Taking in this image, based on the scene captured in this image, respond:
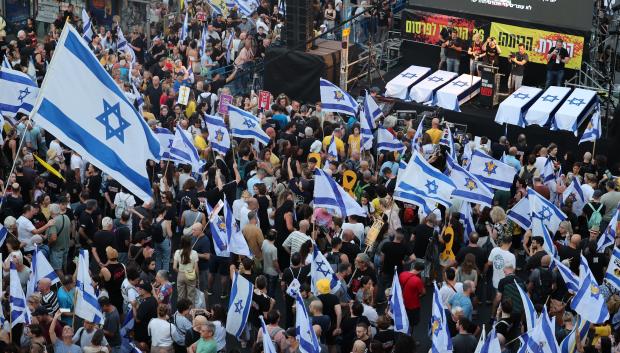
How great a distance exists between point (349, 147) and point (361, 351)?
361 inches

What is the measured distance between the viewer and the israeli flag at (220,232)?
16672mm

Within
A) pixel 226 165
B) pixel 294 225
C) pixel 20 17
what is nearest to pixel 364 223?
pixel 294 225

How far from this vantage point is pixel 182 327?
14445mm

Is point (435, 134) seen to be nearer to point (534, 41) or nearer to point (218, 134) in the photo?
point (218, 134)

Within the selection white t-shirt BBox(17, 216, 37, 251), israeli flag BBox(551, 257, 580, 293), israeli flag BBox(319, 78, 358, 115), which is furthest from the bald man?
white t-shirt BBox(17, 216, 37, 251)

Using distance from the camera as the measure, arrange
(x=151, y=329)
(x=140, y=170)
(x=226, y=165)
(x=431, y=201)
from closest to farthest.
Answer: (x=140, y=170) → (x=151, y=329) → (x=431, y=201) → (x=226, y=165)

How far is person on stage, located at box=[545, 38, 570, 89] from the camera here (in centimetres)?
2728

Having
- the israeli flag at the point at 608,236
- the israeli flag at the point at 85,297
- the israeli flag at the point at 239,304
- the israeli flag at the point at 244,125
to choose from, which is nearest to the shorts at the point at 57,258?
the israeli flag at the point at 85,297

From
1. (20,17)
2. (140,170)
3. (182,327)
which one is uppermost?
(140,170)

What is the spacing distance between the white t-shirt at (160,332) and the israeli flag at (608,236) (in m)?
6.94

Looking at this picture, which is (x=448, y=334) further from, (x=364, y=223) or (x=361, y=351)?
(x=364, y=223)

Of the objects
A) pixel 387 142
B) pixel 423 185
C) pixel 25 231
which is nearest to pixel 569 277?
pixel 423 185

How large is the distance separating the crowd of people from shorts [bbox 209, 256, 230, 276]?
2cm

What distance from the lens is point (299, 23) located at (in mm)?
28984
